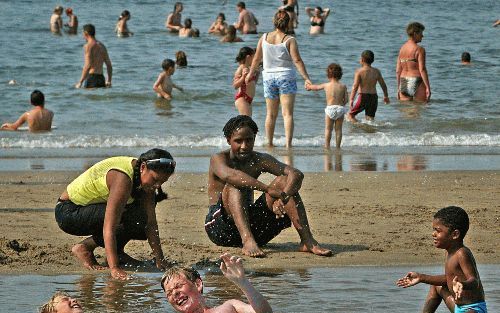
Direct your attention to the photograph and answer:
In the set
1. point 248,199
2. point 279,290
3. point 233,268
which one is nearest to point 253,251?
point 248,199

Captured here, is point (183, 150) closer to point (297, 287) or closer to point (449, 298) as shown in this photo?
point (297, 287)

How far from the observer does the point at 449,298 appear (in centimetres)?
652

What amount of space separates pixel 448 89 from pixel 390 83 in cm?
128

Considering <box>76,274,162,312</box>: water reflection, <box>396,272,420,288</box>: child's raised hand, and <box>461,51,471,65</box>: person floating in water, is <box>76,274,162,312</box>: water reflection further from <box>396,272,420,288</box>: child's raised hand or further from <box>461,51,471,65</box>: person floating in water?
<box>461,51,471,65</box>: person floating in water

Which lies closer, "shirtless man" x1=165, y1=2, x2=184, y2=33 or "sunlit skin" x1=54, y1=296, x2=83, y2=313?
"sunlit skin" x1=54, y1=296, x2=83, y2=313

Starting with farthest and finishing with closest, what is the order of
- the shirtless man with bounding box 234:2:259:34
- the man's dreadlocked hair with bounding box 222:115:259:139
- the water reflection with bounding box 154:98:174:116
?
the shirtless man with bounding box 234:2:259:34 → the water reflection with bounding box 154:98:174:116 → the man's dreadlocked hair with bounding box 222:115:259:139

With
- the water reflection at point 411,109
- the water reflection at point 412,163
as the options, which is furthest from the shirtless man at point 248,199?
the water reflection at point 411,109

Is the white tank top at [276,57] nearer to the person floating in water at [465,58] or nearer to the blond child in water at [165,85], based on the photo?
the blond child in water at [165,85]

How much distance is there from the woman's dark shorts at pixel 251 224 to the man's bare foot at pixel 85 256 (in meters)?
0.96

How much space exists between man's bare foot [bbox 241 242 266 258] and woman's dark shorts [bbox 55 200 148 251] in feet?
2.57

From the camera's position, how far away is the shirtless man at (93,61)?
70.2 feet

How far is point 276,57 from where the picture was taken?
1418 centimetres

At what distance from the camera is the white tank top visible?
14133 mm

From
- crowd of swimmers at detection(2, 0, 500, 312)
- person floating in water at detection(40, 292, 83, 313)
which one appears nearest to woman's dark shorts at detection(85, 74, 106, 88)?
crowd of swimmers at detection(2, 0, 500, 312)
